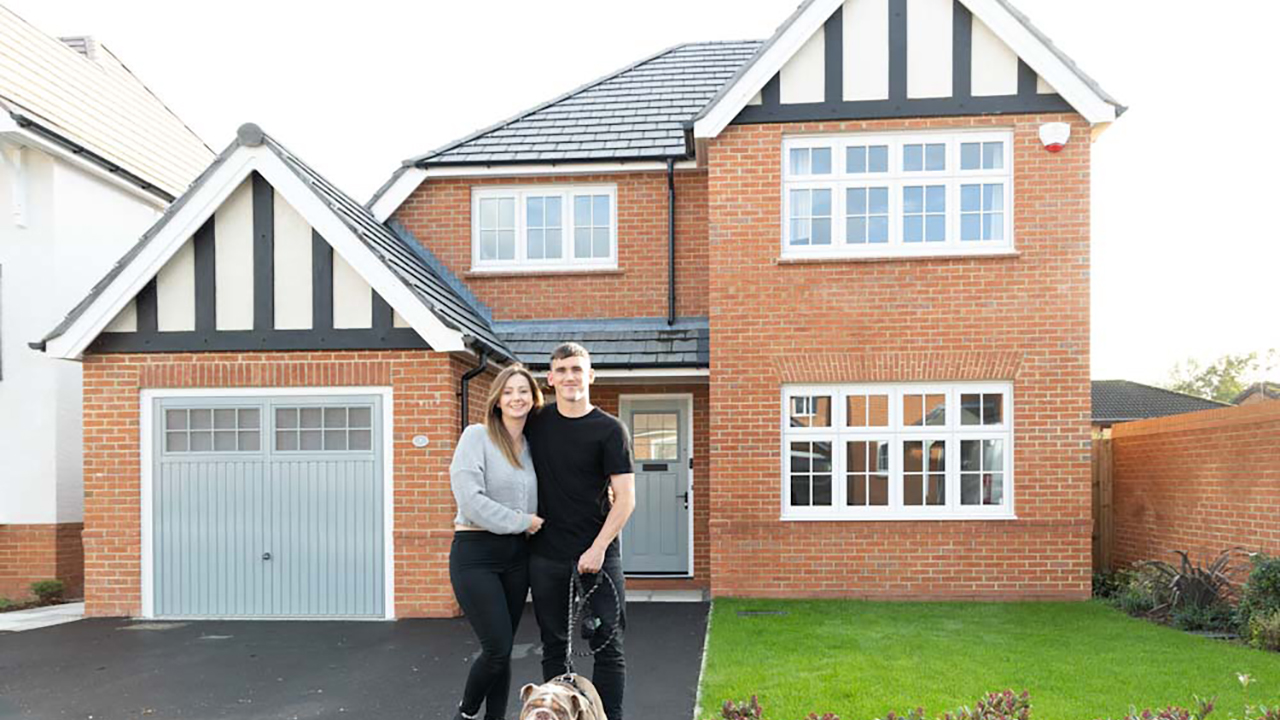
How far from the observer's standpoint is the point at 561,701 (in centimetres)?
362

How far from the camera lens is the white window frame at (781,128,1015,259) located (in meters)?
9.70

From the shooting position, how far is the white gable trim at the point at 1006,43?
9.40 meters

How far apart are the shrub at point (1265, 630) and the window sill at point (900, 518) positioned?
235 cm

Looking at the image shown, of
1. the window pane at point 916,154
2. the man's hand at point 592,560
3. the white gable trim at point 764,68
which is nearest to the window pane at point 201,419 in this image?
the white gable trim at point 764,68

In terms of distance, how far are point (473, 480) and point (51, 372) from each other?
8.50 m

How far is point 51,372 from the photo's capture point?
10594 millimetres

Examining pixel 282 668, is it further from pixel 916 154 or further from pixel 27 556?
pixel 916 154

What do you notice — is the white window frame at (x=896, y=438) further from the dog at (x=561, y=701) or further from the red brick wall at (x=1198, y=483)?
the dog at (x=561, y=701)

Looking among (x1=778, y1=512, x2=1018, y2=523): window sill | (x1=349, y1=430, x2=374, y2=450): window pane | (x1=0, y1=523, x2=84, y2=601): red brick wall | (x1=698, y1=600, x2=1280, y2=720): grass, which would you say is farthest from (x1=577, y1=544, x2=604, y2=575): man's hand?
(x1=0, y1=523, x2=84, y2=601): red brick wall

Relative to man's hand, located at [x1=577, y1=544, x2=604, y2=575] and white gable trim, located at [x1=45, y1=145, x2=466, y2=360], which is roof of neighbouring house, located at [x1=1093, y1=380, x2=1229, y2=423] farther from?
man's hand, located at [x1=577, y1=544, x2=604, y2=575]

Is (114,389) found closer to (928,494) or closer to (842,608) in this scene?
(842,608)

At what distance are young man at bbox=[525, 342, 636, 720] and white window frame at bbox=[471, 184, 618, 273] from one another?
6.97 m

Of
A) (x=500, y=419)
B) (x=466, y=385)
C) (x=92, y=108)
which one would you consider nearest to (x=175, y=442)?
(x=466, y=385)

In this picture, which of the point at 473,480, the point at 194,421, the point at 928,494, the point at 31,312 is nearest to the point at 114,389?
the point at 194,421
